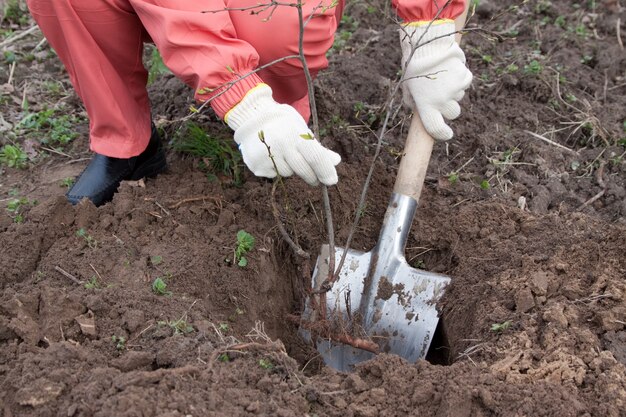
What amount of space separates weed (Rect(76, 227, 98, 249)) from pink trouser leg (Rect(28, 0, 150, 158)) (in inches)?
15.4

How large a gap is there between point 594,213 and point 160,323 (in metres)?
1.79

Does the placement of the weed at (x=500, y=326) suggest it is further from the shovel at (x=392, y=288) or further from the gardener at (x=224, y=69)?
the gardener at (x=224, y=69)

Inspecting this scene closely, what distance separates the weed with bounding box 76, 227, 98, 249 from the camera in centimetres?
223

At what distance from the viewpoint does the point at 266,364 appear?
5.82 feet

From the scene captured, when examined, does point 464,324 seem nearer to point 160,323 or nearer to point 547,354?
point 547,354

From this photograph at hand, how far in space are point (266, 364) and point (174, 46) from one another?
100 centimetres

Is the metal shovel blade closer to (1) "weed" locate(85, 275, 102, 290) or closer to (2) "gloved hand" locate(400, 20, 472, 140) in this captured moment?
(2) "gloved hand" locate(400, 20, 472, 140)

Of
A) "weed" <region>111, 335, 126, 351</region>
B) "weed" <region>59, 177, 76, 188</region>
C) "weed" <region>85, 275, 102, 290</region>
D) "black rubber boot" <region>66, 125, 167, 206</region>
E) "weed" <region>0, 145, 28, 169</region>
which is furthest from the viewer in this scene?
"weed" <region>0, 145, 28, 169</region>

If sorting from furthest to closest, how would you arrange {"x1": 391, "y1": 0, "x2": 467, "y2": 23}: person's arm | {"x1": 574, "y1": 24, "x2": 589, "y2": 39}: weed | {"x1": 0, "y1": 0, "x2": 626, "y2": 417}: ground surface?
{"x1": 574, "y1": 24, "x2": 589, "y2": 39}: weed < {"x1": 391, "y1": 0, "x2": 467, "y2": 23}: person's arm < {"x1": 0, "y1": 0, "x2": 626, "y2": 417}: ground surface

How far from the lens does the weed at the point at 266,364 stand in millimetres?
1769

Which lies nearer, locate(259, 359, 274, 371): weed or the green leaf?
locate(259, 359, 274, 371): weed

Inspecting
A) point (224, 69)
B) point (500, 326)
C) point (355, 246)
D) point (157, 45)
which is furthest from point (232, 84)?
point (500, 326)

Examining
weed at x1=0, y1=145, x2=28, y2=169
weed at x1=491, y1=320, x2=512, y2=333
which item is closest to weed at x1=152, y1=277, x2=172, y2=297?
weed at x1=491, y1=320, x2=512, y2=333

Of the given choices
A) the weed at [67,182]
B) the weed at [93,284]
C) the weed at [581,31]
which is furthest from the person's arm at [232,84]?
the weed at [581,31]
